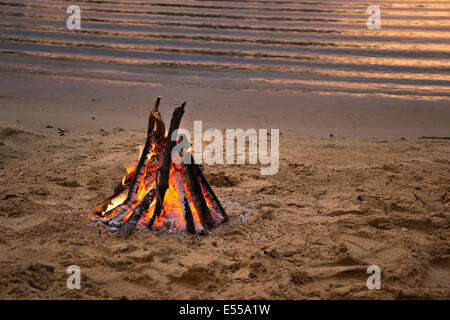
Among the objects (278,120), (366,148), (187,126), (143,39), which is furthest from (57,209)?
(143,39)

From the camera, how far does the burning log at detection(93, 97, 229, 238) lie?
156 inches

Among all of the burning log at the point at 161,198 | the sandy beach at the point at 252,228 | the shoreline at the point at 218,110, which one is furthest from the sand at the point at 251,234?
the shoreline at the point at 218,110

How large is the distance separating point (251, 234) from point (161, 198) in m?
0.84

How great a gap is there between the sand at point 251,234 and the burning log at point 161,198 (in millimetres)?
133

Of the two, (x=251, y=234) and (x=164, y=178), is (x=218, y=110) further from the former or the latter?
(x=251, y=234)

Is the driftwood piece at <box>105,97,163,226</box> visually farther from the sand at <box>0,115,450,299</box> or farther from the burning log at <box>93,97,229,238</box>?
the sand at <box>0,115,450,299</box>

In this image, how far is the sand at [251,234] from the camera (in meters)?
3.25

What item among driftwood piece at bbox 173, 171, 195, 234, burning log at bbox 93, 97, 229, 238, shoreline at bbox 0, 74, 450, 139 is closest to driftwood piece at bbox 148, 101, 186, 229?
burning log at bbox 93, 97, 229, 238

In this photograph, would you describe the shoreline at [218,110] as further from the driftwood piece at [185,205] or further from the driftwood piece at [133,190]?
the driftwood piece at [185,205]

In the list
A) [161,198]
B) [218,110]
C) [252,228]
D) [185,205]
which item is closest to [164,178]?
[161,198]

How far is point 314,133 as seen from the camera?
24.1 feet

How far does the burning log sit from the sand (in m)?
0.13

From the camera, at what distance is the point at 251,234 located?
158 inches

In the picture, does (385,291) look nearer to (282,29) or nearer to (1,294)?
(1,294)
